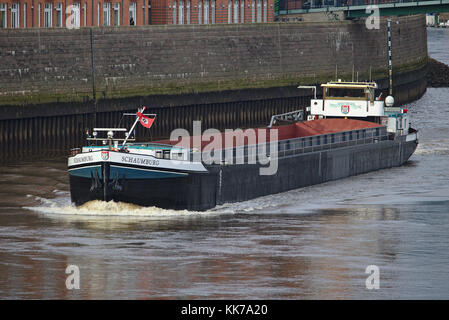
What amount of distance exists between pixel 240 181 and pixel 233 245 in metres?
7.87

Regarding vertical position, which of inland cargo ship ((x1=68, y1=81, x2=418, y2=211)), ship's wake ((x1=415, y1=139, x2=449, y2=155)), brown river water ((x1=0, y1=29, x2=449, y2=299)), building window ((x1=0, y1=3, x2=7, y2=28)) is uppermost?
building window ((x1=0, y1=3, x2=7, y2=28))

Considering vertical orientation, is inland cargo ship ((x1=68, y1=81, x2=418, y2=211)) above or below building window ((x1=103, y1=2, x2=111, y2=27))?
below

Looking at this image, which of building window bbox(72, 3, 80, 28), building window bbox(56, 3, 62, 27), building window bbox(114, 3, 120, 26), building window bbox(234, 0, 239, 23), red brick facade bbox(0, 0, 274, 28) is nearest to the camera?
red brick facade bbox(0, 0, 274, 28)

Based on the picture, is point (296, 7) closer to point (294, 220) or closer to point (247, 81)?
point (247, 81)

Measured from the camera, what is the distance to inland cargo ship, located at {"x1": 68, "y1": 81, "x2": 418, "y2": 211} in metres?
38.6

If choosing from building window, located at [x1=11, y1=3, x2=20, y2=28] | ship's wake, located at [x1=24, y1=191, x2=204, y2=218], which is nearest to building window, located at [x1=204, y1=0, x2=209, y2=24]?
building window, located at [x1=11, y1=3, x2=20, y2=28]

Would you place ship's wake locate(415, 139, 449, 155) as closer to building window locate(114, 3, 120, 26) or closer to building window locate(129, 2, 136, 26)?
building window locate(114, 3, 120, 26)

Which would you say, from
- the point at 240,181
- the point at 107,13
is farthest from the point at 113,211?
the point at 107,13

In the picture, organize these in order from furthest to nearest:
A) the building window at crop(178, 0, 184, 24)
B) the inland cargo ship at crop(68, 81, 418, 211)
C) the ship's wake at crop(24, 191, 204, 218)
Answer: the building window at crop(178, 0, 184, 24) → the ship's wake at crop(24, 191, 204, 218) → the inland cargo ship at crop(68, 81, 418, 211)

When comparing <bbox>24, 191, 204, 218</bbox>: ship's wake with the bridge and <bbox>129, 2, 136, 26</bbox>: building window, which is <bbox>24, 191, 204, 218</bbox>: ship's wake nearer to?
<bbox>129, 2, 136, 26</bbox>: building window

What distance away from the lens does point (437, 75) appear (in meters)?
120

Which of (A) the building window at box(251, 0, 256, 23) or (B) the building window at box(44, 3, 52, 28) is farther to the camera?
(A) the building window at box(251, 0, 256, 23)

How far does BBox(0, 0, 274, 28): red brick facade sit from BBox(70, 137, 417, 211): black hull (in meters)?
28.3

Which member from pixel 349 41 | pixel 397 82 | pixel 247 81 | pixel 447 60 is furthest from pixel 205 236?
pixel 447 60
